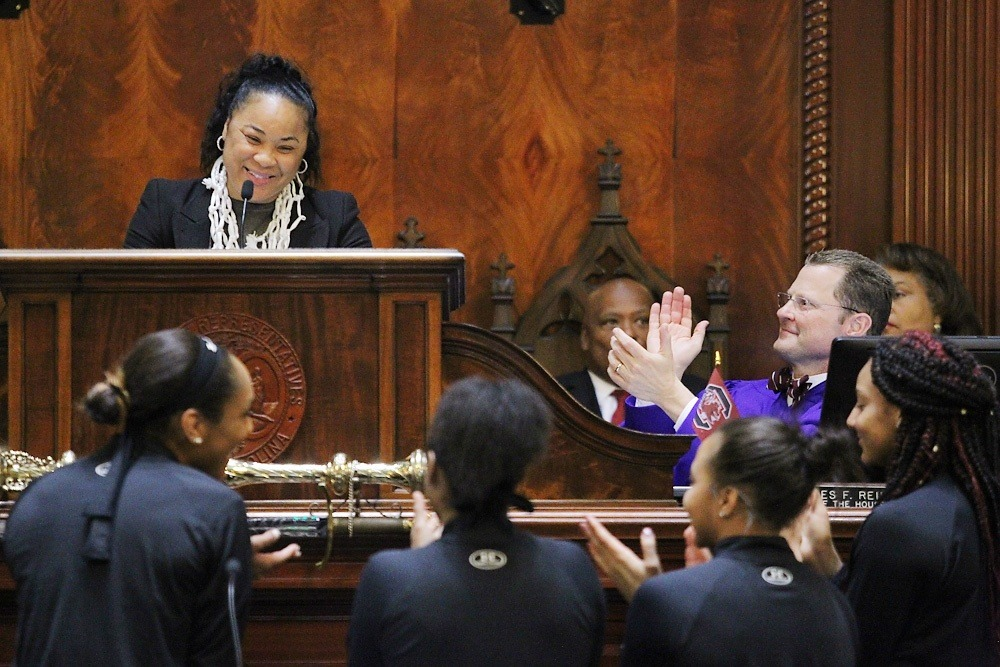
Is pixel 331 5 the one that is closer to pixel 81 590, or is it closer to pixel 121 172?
pixel 121 172

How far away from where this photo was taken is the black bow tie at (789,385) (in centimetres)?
454

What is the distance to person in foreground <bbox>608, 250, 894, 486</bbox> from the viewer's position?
14.1 feet

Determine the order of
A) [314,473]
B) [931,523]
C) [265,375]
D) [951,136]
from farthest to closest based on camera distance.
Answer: [951,136], [265,375], [314,473], [931,523]

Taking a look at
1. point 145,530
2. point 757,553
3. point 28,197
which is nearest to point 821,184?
point 28,197

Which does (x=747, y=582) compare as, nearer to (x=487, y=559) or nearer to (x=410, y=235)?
(x=487, y=559)

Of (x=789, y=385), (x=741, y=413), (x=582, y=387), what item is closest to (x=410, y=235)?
(x=582, y=387)

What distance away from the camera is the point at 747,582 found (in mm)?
2586

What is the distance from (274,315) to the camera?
3436 millimetres

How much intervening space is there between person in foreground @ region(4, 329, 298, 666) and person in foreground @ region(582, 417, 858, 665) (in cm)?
71

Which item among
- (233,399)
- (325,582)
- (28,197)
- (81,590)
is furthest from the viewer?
(28,197)

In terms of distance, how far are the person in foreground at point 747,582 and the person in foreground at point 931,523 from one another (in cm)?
16

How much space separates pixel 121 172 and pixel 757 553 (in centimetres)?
407

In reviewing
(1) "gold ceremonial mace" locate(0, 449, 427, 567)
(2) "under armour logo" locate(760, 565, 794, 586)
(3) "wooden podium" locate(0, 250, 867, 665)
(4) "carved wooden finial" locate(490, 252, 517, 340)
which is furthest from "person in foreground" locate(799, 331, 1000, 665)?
(4) "carved wooden finial" locate(490, 252, 517, 340)

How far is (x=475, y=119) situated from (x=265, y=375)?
115 inches
